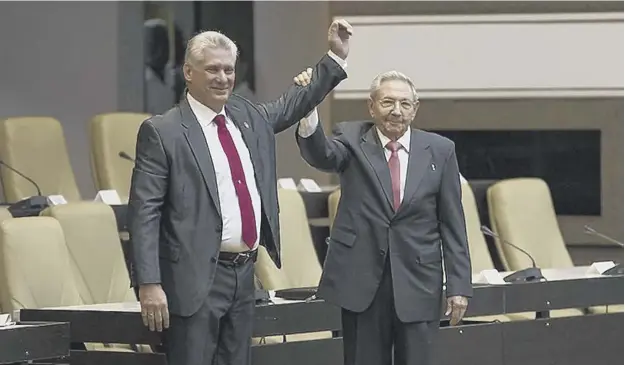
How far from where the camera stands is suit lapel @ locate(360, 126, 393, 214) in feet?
13.2

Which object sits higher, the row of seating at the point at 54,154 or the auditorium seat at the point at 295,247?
the row of seating at the point at 54,154

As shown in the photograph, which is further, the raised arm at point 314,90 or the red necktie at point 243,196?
the raised arm at point 314,90

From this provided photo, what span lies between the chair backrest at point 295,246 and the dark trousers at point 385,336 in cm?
167

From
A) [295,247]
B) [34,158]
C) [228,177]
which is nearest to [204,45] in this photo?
[228,177]

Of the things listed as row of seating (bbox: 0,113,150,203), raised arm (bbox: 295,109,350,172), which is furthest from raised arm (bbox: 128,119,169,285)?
row of seating (bbox: 0,113,150,203)

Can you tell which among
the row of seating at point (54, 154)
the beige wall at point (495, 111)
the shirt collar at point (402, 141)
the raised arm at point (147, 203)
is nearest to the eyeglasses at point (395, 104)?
the shirt collar at point (402, 141)

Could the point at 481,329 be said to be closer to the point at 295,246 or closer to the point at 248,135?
the point at 295,246

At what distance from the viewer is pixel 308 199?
6.57 m

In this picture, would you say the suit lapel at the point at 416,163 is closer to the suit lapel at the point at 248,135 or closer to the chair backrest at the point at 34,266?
the suit lapel at the point at 248,135

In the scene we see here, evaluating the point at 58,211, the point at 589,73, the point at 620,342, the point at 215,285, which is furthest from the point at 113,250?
the point at 589,73

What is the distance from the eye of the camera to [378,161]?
4070 millimetres

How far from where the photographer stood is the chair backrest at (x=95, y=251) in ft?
16.6

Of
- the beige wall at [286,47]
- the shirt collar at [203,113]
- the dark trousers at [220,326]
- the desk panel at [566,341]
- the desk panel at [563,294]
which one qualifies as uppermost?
the beige wall at [286,47]

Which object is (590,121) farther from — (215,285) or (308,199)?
(215,285)
